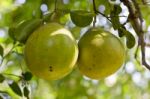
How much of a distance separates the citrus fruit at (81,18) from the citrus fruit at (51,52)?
14 centimetres

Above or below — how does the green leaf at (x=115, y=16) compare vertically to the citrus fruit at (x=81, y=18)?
below

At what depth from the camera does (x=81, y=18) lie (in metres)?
1.28

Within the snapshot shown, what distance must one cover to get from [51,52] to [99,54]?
13 centimetres

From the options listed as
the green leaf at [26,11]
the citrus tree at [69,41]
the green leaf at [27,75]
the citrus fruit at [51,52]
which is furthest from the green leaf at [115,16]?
the green leaf at [26,11]

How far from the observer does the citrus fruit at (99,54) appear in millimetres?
1160

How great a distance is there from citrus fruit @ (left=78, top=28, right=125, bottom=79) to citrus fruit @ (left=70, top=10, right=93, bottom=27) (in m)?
0.08

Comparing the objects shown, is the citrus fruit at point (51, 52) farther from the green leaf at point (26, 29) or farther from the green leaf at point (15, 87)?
the green leaf at point (15, 87)

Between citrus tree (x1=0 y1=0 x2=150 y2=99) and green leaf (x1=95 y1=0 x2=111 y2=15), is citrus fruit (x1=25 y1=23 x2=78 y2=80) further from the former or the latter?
green leaf (x1=95 y1=0 x2=111 y2=15)

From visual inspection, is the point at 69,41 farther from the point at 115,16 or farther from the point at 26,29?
the point at 115,16

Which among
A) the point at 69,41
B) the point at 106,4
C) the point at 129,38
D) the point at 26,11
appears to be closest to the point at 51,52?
the point at 69,41

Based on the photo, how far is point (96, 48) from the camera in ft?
3.84

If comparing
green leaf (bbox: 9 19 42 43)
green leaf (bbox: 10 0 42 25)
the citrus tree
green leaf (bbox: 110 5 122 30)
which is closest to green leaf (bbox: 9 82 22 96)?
the citrus tree

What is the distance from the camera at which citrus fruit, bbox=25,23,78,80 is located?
1.09 metres

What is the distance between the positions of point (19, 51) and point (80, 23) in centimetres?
42
